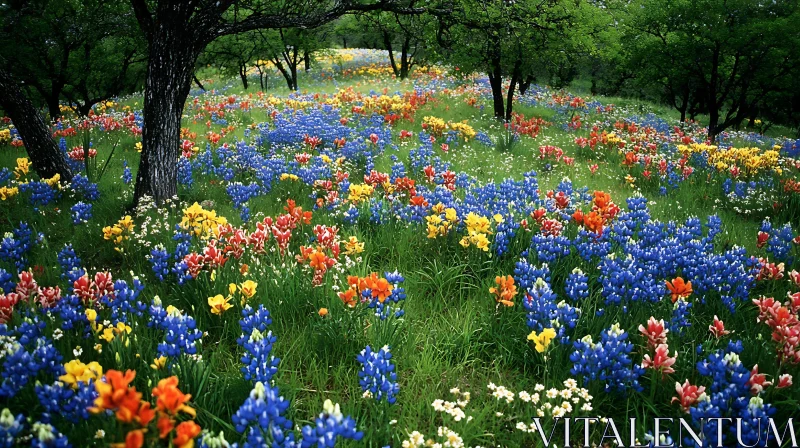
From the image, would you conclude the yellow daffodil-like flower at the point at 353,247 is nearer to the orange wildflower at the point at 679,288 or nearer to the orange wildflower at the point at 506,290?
the orange wildflower at the point at 506,290

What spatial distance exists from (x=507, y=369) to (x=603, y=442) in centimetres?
73

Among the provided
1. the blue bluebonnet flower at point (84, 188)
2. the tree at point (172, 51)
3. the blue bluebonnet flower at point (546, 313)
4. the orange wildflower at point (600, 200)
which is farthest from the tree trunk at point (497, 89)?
the blue bluebonnet flower at point (546, 313)

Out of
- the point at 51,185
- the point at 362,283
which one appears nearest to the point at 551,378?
the point at 362,283

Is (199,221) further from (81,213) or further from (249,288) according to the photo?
(81,213)

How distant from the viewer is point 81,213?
16.9 ft

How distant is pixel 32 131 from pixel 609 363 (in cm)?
789

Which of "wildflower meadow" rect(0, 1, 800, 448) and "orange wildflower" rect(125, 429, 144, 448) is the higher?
"orange wildflower" rect(125, 429, 144, 448)

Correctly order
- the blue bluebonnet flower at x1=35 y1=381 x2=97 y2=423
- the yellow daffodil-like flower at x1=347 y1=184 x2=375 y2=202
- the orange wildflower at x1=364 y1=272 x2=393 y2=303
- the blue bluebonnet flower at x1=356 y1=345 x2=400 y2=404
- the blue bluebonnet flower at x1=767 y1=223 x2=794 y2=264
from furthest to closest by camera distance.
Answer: the yellow daffodil-like flower at x1=347 y1=184 x2=375 y2=202 → the blue bluebonnet flower at x1=767 y1=223 x2=794 y2=264 → the orange wildflower at x1=364 y1=272 x2=393 y2=303 → the blue bluebonnet flower at x1=356 y1=345 x2=400 y2=404 → the blue bluebonnet flower at x1=35 y1=381 x2=97 y2=423

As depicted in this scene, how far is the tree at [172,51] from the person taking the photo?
5371 millimetres

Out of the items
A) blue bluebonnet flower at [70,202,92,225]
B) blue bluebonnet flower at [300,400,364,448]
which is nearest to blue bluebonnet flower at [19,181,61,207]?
blue bluebonnet flower at [70,202,92,225]

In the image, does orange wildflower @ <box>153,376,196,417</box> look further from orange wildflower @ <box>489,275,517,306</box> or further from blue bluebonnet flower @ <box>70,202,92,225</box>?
blue bluebonnet flower @ <box>70,202,92,225</box>

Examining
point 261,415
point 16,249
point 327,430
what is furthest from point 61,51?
point 327,430

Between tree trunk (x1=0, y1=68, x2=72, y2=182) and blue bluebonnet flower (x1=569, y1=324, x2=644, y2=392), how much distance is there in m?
7.39

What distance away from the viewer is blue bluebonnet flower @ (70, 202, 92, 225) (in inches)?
198
